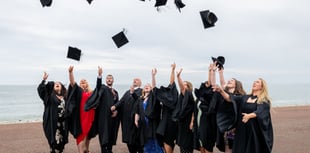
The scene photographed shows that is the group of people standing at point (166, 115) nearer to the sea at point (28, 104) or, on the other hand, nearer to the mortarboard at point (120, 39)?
the mortarboard at point (120, 39)

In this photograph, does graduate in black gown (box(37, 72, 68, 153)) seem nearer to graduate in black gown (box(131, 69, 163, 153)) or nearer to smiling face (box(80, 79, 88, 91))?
smiling face (box(80, 79, 88, 91))

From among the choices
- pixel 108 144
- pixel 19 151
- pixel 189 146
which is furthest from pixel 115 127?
pixel 19 151

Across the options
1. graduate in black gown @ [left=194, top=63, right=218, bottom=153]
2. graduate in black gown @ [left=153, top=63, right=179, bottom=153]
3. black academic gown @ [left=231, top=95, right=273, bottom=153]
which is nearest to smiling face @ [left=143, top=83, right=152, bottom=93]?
graduate in black gown @ [left=153, top=63, right=179, bottom=153]

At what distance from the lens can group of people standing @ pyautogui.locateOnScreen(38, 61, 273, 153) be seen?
659cm

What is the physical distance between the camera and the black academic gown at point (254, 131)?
6.41m

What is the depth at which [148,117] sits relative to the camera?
8.55m

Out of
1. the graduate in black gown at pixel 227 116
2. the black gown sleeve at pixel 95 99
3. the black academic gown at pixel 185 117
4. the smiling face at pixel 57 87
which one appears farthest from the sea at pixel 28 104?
the graduate in black gown at pixel 227 116

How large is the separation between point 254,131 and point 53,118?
4.50 m

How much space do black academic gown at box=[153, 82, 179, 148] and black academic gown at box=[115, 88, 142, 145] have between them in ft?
2.88

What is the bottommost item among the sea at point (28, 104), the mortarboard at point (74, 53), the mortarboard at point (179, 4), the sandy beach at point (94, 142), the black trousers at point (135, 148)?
the sea at point (28, 104)

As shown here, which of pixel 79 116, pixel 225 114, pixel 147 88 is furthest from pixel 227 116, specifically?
pixel 79 116

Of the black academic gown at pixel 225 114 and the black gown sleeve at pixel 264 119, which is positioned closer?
the black gown sleeve at pixel 264 119

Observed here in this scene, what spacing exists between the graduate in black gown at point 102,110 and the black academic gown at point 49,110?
2.44 feet

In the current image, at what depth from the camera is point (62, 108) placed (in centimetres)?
905
